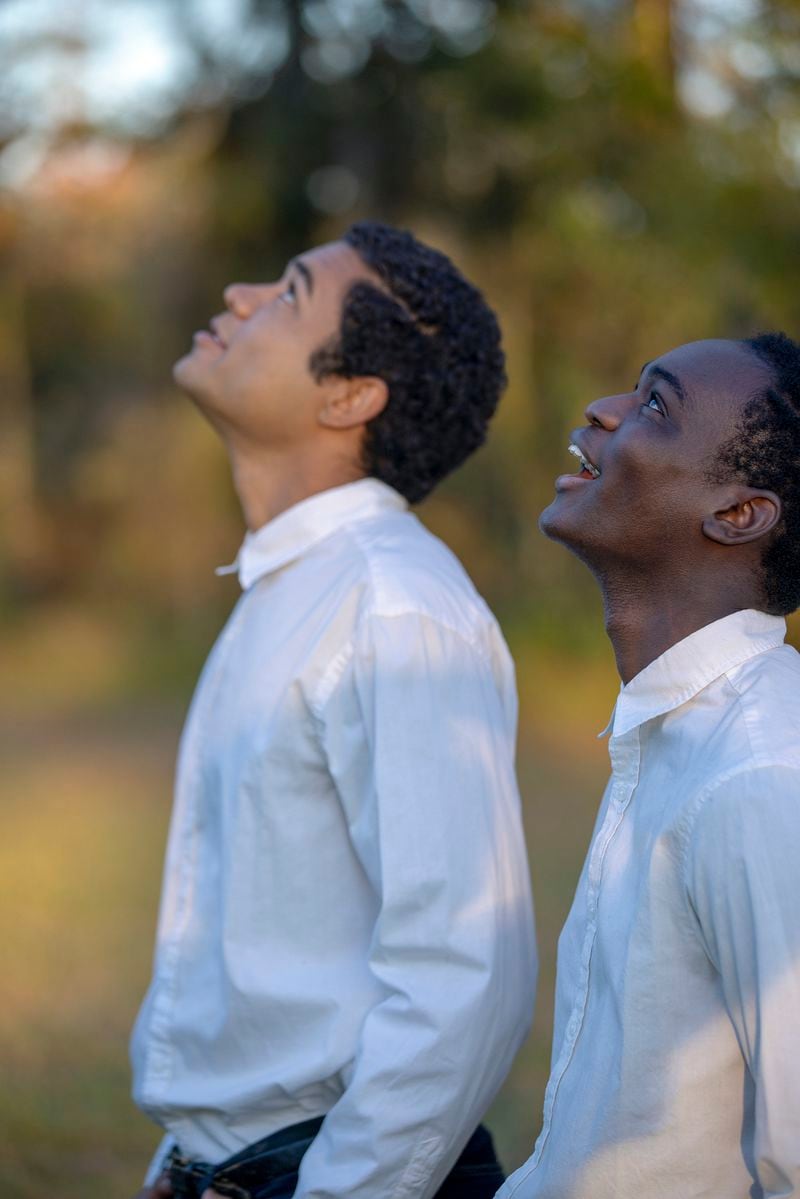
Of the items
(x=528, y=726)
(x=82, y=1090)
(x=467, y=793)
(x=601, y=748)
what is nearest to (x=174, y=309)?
(x=528, y=726)

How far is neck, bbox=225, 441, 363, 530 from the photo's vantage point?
2.43m

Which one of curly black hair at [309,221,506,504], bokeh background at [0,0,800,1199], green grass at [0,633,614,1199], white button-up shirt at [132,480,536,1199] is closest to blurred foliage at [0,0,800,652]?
bokeh background at [0,0,800,1199]

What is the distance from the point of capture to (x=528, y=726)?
10094 mm

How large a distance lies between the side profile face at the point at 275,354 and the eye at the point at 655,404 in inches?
34.4

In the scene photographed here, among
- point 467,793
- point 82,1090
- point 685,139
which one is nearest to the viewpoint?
point 467,793

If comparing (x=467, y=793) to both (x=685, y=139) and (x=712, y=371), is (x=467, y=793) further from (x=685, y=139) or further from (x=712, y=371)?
(x=685, y=139)

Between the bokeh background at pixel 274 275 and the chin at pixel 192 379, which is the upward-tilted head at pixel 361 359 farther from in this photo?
the bokeh background at pixel 274 275

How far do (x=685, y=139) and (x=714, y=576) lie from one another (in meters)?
10.2

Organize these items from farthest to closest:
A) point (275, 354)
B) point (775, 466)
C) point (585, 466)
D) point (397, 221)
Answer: point (397, 221)
point (275, 354)
point (585, 466)
point (775, 466)

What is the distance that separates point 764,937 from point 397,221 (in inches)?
483

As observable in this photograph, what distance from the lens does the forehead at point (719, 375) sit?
1.61 meters

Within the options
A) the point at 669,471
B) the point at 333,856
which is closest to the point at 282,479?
the point at 333,856

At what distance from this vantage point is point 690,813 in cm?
141

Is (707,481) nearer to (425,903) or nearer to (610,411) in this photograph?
(610,411)
